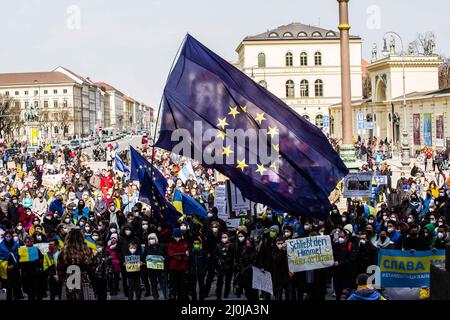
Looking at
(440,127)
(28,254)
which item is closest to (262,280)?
(28,254)

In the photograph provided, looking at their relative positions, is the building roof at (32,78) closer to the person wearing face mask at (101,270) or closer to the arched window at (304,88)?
the arched window at (304,88)

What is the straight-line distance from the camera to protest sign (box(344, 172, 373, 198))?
18094 millimetres

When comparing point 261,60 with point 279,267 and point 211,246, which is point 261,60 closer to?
point 211,246

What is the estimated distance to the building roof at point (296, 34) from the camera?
3807 inches

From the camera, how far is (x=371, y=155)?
46.2 metres

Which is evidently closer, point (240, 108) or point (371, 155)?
point (240, 108)

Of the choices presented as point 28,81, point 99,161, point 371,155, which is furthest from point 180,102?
point 28,81

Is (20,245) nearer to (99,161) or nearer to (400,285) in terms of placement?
(400,285)

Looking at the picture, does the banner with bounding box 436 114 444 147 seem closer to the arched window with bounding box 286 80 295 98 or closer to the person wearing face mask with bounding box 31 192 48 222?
the person wearing face mask with bounding box 31 192 48 222

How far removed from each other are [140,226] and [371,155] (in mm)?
33032

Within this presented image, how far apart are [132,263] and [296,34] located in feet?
285

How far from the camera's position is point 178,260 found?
40.1 ft
